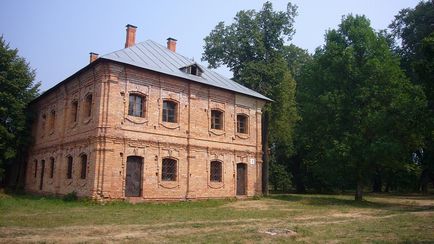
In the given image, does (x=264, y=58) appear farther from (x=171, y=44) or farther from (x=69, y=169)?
(x=69, y=169)

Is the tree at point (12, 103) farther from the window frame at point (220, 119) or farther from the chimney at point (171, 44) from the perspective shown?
the window frame at point (220, 119)

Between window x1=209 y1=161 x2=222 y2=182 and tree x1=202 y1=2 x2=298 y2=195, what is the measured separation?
293 inches

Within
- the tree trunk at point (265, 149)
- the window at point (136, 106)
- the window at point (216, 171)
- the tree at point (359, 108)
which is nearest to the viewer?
the window at point (136, 106)

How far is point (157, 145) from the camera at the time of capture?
19766 mm

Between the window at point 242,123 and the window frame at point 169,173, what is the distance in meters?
5.42

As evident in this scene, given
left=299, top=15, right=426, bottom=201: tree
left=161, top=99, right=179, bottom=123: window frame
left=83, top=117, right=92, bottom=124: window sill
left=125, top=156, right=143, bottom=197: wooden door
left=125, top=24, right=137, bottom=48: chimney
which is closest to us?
left=125, top=156, right=143, bottom=197: wooden door

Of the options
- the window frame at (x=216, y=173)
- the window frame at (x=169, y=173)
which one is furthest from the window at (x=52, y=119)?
the window frame at (x=216, y=173)

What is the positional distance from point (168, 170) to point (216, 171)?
330 centimetres

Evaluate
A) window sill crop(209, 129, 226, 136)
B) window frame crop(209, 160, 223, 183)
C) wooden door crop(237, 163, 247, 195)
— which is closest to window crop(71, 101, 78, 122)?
window sill crop(209, 129, 226, 136)

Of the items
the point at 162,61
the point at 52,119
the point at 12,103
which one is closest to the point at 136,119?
the point at 162,61

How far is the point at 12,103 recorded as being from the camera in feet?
85.3

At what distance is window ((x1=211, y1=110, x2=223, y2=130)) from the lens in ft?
74.4

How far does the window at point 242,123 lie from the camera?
2408 centimetres

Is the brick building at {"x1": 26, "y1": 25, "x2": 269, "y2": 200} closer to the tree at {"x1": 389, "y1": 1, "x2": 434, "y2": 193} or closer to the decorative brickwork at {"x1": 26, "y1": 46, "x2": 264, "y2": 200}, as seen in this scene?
the decorative brickwork at {"x1": 26, "y1": 46, "x2": 264, "y2": 200}
